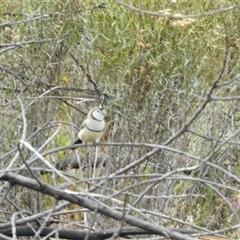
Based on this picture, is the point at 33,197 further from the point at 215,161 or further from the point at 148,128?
the point at 215,161

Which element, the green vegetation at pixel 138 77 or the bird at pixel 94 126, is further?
the green vegetation at pixel 138 77

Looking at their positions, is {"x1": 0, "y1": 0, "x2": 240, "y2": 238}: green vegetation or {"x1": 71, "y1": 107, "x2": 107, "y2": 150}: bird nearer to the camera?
{"x1": 71, "y1": 107, "x2": 107, "y2": 150}: bird

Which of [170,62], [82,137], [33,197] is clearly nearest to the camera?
[82,137]

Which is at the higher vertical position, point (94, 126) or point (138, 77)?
point (138, 77)

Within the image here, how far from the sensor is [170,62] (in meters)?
4.32

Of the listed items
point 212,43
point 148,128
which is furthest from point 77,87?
point 212,43

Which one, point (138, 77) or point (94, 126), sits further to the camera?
point (138, 77)

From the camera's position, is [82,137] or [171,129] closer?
[82,137]

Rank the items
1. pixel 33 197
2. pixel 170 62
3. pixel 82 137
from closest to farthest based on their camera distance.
Result: pixel 82 137
pixel 170 62
pixel 33 197

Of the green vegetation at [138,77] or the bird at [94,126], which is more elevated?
the green vegetation at [138,77]

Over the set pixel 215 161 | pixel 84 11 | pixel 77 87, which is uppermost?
pixel 84 11

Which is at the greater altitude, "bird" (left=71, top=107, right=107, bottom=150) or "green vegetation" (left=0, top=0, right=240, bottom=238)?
"green vegetation" (left=0, top=0, right=240, bottom=238)

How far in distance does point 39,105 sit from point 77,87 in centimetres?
27

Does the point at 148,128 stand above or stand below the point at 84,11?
below
